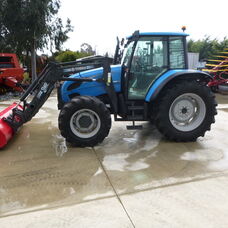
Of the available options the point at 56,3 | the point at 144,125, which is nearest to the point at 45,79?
the point at 144,125

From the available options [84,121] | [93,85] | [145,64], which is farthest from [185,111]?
[84,121]

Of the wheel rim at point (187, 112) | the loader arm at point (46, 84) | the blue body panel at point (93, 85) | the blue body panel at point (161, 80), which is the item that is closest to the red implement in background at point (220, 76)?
the wheel rim at point (187, 112)

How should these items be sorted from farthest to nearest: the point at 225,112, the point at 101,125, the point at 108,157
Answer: the point at 225,112 → the point at 101,125 → the point at 108,157

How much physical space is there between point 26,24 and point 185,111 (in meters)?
10.2

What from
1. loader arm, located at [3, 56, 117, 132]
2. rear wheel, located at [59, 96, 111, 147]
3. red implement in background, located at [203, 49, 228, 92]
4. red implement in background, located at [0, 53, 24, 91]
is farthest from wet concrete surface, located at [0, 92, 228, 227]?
red implement in background, located at [203, 49, 228, 92]

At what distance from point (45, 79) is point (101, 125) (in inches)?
49.9

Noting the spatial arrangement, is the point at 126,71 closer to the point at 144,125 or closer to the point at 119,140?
the point at 119,140

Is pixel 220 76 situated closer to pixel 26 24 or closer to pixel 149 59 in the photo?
pixel 149 59

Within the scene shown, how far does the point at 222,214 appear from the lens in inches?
91.5

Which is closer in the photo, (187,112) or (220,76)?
(187,112)

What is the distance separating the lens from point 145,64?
4332 mm

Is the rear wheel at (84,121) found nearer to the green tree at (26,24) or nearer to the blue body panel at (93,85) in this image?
the blue body panel at (93,85)

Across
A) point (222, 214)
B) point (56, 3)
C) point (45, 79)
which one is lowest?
point (222, 214)

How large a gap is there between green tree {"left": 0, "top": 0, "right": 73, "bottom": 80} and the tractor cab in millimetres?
8979
